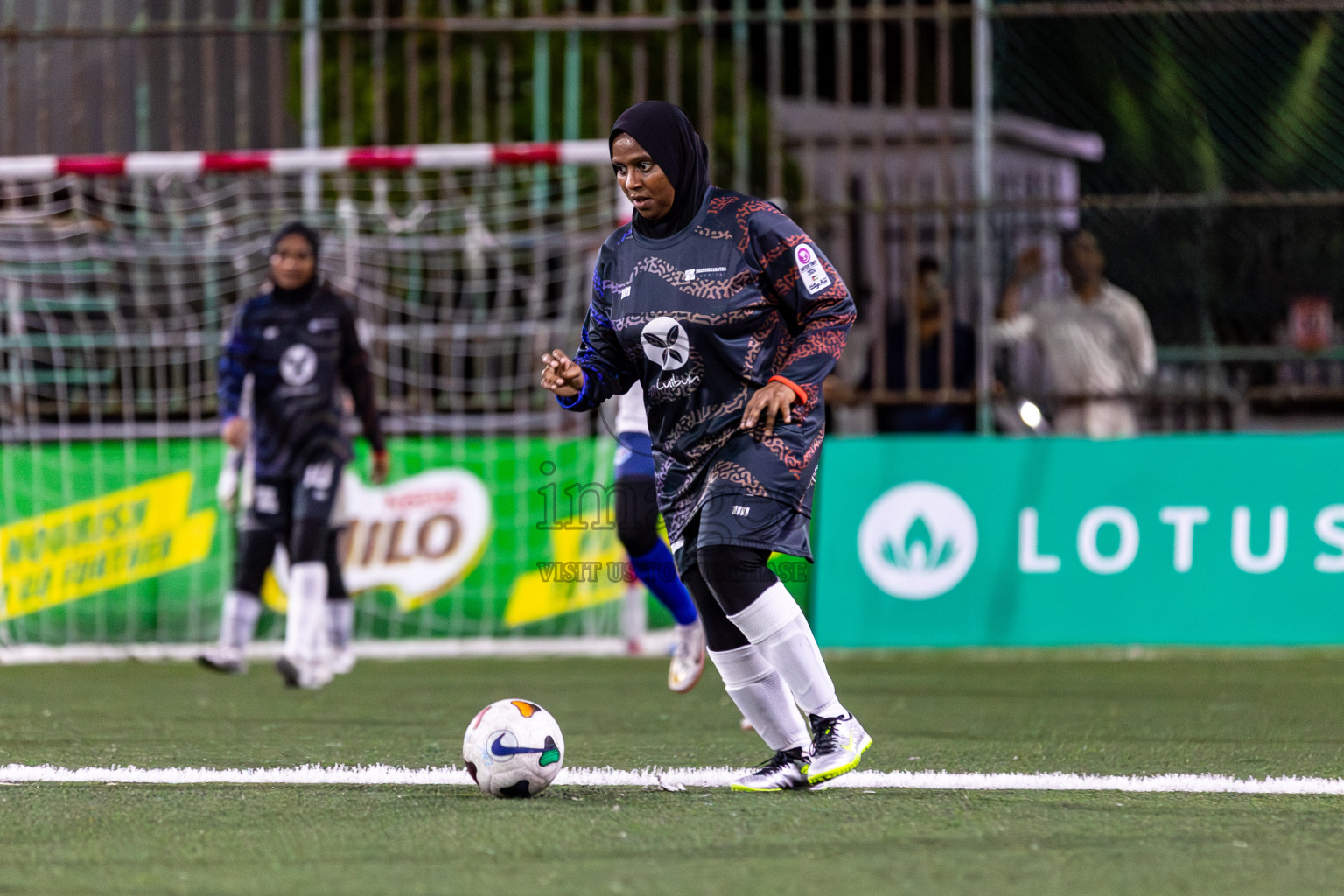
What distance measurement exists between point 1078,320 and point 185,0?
840cm

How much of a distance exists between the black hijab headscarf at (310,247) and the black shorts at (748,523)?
4.13 meters

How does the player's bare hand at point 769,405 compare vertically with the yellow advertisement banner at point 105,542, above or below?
above

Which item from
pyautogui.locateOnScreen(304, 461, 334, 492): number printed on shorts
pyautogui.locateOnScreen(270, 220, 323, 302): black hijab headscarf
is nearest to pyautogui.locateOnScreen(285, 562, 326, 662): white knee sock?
pyautogui.locateOnScreen(304, 461, 334, 492): number printed on shorts

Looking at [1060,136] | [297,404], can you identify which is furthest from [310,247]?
[1060,136]

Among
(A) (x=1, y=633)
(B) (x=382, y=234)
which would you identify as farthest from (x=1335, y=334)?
(A) (x=1, y=633)

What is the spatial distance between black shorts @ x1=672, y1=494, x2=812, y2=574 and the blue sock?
2.24m

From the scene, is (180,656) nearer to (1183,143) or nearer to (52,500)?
(52,500)

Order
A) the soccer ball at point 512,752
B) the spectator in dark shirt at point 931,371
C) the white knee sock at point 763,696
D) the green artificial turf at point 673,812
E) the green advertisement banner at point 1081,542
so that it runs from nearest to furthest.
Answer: the green artificial turf at point 673,812, the soccer ball at point 512,752, the white knee sock at point 763,696, the green advertisement banner at point 1081,542, the spectator in dark shirt at point 931,371

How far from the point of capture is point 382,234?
11.0 metres

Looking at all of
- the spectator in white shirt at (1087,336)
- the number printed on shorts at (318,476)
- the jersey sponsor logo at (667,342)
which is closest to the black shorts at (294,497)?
the number printed on shorts at (318,476)

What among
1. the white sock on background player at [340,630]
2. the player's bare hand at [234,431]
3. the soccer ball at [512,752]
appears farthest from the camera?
the white sock on background player at [340,630]

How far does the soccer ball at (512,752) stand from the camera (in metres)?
4.60

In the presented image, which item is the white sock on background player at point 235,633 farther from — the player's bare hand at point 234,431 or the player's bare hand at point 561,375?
the player's bare hand at point 561,375

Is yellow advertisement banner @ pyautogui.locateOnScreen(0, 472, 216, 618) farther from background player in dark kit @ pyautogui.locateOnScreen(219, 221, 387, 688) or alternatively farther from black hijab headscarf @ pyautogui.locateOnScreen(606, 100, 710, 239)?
black hijab headscarf @ pyautogui.locateOnScreen(606, 100, 710, 239)
